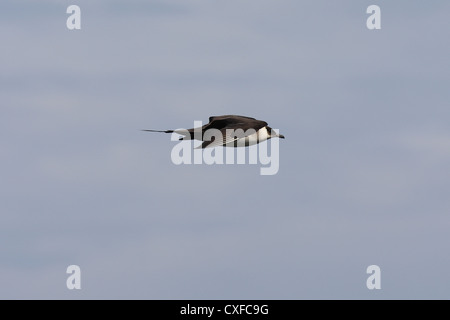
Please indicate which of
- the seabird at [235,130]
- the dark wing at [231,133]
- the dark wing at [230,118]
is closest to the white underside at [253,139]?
the seabird at [235,130]

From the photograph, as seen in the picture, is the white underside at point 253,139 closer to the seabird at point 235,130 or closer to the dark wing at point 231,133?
the seabird at point 235,130

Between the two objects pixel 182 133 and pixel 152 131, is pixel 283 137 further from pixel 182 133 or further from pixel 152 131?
pixel 152 131

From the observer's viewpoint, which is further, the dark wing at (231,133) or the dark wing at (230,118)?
the dark wing at (230,118)

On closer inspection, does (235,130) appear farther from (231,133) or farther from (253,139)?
(253,139)

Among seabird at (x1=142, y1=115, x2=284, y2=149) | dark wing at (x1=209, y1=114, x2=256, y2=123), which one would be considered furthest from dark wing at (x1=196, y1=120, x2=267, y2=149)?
dark wing at (x1=209, y1=114, x2=256, y2=123)

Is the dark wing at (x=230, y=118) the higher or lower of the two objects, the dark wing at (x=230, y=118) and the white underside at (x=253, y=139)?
the higher

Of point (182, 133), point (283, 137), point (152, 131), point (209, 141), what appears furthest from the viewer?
point (283, 137)

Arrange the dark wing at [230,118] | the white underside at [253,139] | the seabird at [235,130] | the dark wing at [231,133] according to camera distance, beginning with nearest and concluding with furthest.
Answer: the dark wing at [231,133] < the seabird at [235,130] < the white underside at [253,139] < the dark wing at [230,118]

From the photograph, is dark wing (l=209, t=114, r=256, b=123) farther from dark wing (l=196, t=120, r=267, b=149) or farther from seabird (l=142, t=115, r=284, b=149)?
dark wing (l=196, t=120, r=267, b=149)

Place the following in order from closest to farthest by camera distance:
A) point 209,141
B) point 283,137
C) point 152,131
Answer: point 209,141 < point 152,131 < point 283,137

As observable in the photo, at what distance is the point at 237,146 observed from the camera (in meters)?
45.3
